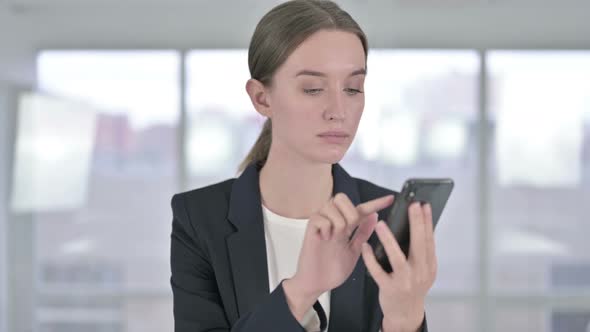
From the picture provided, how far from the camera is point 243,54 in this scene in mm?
4719

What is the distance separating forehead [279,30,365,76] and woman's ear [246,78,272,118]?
89mm

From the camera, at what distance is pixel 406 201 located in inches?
37.7

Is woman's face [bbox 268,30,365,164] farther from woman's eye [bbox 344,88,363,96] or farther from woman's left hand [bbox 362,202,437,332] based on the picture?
woman's left hand [bbox 362,202,437,332]

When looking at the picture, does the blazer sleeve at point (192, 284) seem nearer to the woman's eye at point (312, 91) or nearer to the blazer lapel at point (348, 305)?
the blazer lapel at point (348, 305)

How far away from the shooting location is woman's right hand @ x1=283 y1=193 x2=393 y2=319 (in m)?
1.00

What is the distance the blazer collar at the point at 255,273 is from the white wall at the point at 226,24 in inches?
138

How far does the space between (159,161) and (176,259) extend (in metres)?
3.48

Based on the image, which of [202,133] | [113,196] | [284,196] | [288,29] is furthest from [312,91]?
[113,196]

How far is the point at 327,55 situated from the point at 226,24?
11.8 ft

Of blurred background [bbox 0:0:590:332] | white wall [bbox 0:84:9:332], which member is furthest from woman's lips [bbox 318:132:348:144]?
white wall [bbox 0:84:9:332]

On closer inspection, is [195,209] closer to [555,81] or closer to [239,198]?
[239,198]

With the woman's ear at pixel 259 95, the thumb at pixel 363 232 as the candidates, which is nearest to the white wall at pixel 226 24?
the woman's ear at pixel 259 95

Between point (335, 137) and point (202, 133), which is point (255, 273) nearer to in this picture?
point (335, 137)

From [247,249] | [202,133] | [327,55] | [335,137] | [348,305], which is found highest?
[202,133]
